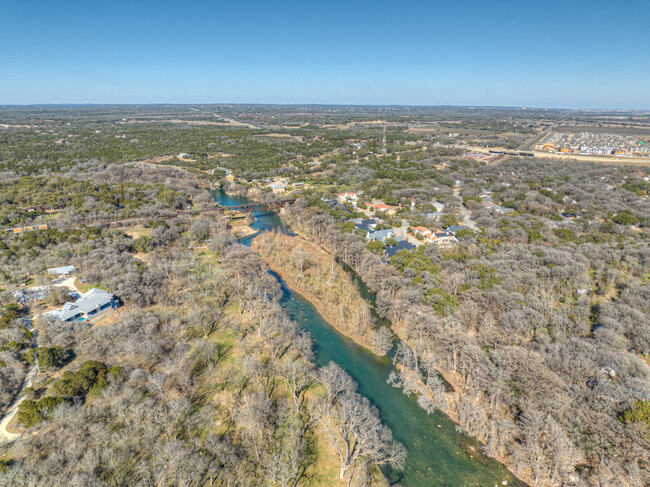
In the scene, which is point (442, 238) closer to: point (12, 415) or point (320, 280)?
point (320, 280)

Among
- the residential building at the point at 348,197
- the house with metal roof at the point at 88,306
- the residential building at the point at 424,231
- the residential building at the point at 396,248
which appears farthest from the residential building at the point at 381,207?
the house with metal roof at the point at 88,306

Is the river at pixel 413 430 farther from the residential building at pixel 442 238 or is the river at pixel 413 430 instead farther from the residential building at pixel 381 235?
the residential building at pixel 442 238

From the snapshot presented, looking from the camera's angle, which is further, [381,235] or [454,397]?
[381,235]

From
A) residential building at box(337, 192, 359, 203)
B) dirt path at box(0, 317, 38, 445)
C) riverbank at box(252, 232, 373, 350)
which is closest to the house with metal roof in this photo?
dirt path at box(0, 317, 38, 445)

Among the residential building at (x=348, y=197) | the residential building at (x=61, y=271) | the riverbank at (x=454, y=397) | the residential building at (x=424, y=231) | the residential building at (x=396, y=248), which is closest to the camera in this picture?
the riverbank at (x=454, y=397)

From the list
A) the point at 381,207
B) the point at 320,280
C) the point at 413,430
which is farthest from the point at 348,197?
the point at 413,430

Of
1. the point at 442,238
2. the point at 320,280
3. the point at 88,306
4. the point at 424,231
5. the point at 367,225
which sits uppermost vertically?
the point at 424,231

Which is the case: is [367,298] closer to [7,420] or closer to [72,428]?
[72,428]
